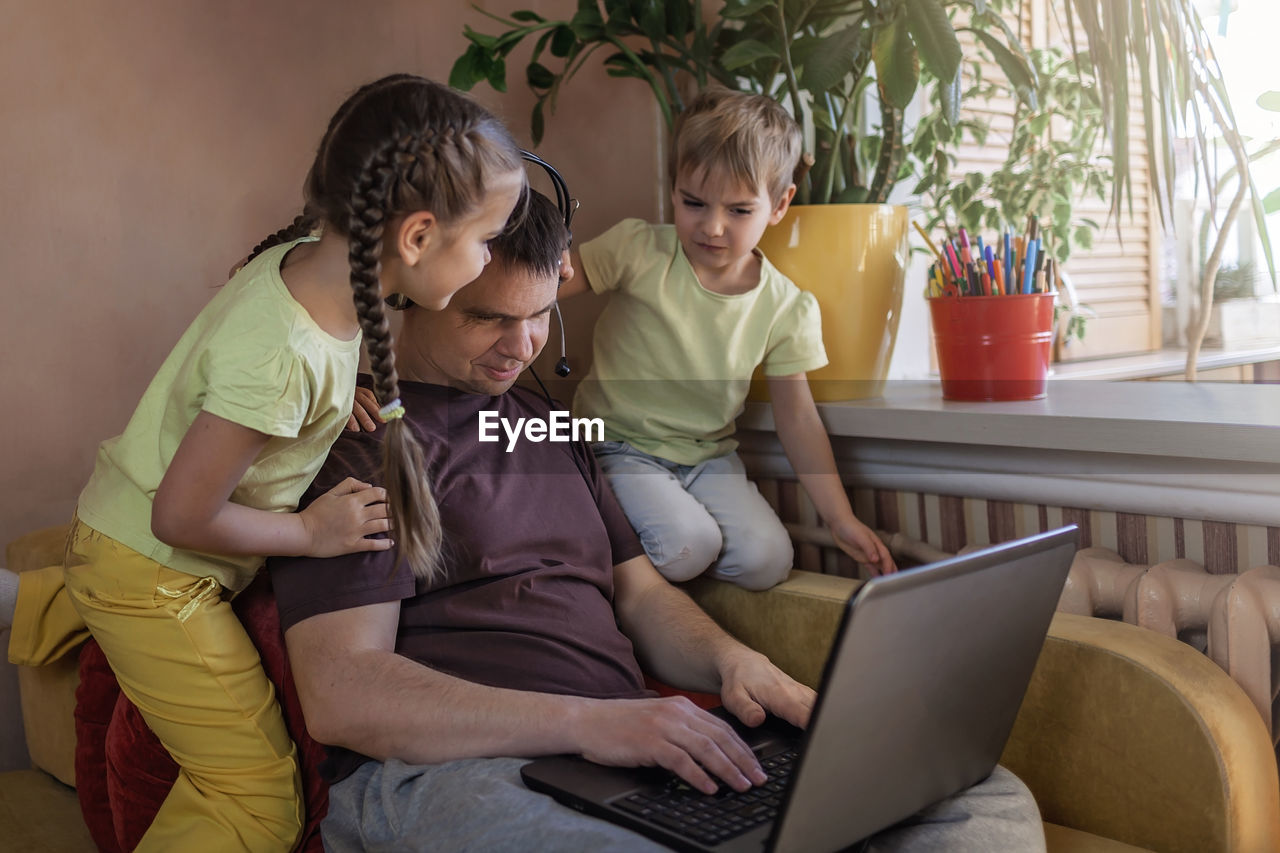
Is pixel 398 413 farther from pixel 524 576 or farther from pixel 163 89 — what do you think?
pixel 163 89

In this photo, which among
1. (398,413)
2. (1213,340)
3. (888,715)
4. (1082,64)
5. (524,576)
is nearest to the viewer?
(888,715)

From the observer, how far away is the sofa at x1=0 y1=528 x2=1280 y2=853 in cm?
103

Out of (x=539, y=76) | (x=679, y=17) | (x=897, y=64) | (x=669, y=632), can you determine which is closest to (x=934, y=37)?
(x=897, y=64)

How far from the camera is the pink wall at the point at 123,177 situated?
1.45 meters

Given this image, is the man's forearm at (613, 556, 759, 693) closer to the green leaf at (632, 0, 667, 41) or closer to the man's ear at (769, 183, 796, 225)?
the man's ear at (769, 183, 796, 225)

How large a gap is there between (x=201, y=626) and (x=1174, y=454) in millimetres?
1056

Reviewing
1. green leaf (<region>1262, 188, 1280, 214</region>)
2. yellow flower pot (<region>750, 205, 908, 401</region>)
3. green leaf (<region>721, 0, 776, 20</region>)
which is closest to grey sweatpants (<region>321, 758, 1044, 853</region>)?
→ yellow flower pot (<region>750, 205, 908, 401</region>)

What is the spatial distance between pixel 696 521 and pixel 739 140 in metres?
0.50

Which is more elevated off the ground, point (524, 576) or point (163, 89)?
point (163, 89)

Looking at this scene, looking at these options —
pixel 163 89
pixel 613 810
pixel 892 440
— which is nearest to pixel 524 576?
pixel 613 810

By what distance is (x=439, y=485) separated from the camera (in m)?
1.23

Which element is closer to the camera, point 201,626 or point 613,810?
point 613,810

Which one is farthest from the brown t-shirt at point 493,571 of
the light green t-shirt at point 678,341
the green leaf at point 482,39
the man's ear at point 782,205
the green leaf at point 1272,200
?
the green leaf at point 1272,200

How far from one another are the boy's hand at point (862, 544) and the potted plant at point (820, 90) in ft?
0.73
